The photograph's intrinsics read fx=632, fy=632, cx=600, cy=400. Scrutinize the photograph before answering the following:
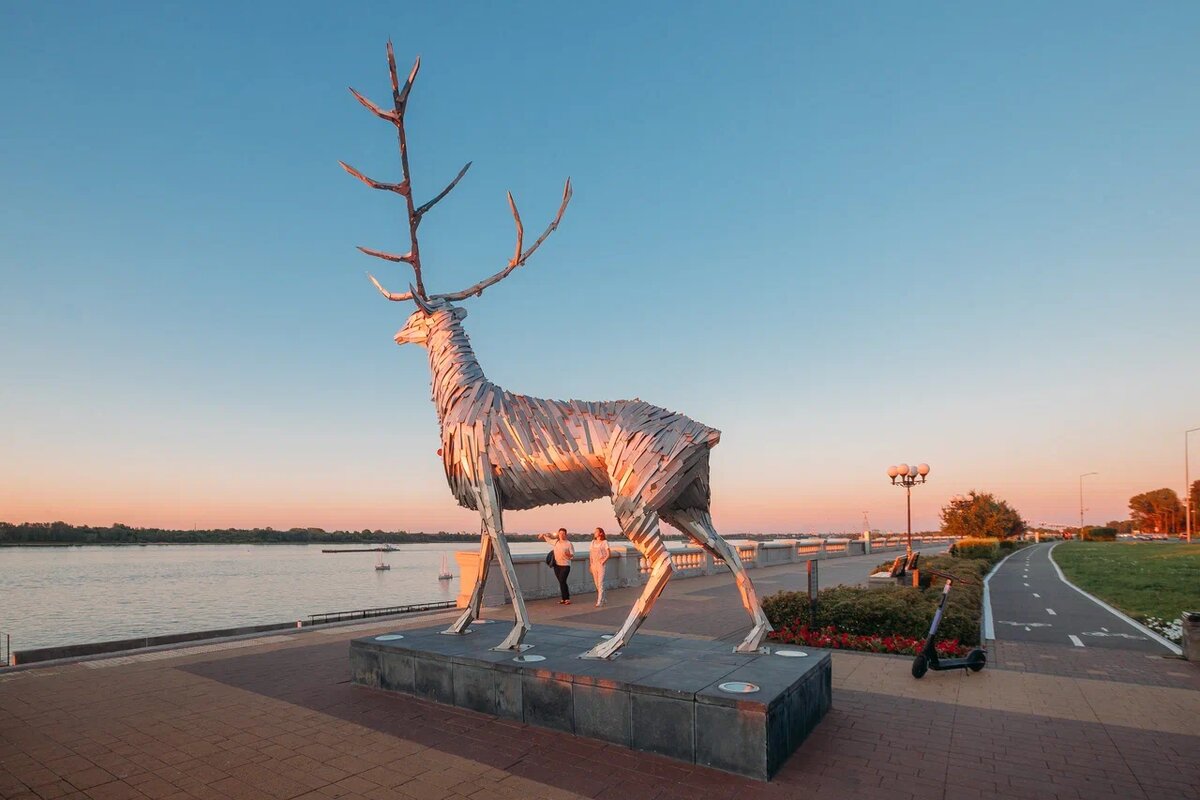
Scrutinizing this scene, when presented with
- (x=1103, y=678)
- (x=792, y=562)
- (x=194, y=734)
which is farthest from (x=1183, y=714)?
(x=792, y=562)

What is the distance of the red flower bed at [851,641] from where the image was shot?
29.1ft

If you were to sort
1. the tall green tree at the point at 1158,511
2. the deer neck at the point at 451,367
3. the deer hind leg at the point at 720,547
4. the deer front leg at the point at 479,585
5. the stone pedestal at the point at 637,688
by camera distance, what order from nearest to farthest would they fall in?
1. the stone pedestal at the point at 637,688
2. the deer hind leg at the point at 720,547
3. the deer neck at the point at 451,367
4. the deer front leg at the point at 479,585
5. the tall green tree at the point at 1158,511

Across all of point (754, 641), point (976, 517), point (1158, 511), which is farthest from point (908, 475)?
point (1158, 511)

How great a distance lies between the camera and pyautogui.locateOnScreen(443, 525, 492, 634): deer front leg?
288 inches

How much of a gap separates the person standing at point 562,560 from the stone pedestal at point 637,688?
7.13 metres

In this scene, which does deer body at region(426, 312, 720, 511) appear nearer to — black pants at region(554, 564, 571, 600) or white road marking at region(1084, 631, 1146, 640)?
black pants at region(554, 564, 571, 600)

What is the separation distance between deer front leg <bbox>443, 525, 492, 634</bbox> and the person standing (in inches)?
265

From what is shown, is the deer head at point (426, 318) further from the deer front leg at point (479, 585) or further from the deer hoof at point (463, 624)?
the deer hoof at point (463, 624)

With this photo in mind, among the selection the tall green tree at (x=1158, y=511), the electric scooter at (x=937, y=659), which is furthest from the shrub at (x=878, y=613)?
the tall green tree at (x=1158, y=511)

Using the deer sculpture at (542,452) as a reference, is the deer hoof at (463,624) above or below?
below

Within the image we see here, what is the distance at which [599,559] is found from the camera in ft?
49.3

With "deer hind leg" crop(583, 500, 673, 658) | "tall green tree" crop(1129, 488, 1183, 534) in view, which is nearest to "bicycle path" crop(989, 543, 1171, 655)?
"deer hind leg" crop(583, 500, 673, 658)

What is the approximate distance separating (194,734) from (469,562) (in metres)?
7.38

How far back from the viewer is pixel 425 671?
6633 millimetres
